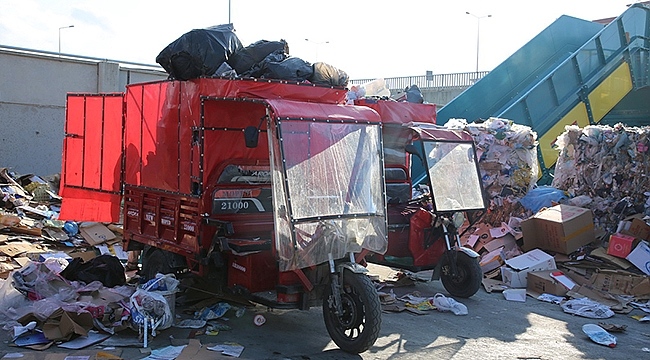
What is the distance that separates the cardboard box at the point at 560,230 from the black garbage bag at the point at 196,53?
525 centimetres

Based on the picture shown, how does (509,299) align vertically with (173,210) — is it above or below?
below

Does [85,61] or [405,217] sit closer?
[405,217]

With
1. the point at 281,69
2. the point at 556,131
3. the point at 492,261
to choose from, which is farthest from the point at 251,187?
the point at 556,131

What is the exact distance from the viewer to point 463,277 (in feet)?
24.8

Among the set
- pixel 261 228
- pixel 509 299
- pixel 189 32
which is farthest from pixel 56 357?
pixel 509 299

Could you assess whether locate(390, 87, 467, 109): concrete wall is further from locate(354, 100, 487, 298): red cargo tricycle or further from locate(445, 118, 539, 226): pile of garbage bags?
locate(354, 100, 487, 298): red cargo tricycle

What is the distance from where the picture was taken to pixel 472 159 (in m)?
8.06

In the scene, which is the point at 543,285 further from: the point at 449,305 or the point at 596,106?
the point at 596,106

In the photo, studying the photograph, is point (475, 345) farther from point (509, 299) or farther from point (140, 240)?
point (140, 240)

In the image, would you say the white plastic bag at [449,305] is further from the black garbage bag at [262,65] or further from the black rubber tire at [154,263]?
the black garbage bag at [262,65]

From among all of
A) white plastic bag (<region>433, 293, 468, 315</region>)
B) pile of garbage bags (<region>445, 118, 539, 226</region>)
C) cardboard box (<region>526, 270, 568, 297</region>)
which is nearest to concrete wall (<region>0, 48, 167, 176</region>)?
pile of garbage bags (<region>445, 118, 539, 226</region>)

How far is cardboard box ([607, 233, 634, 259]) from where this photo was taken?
28.5ft

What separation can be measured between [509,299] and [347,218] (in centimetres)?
327

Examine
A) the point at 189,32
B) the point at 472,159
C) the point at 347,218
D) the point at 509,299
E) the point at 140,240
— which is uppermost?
the point at 189,32
